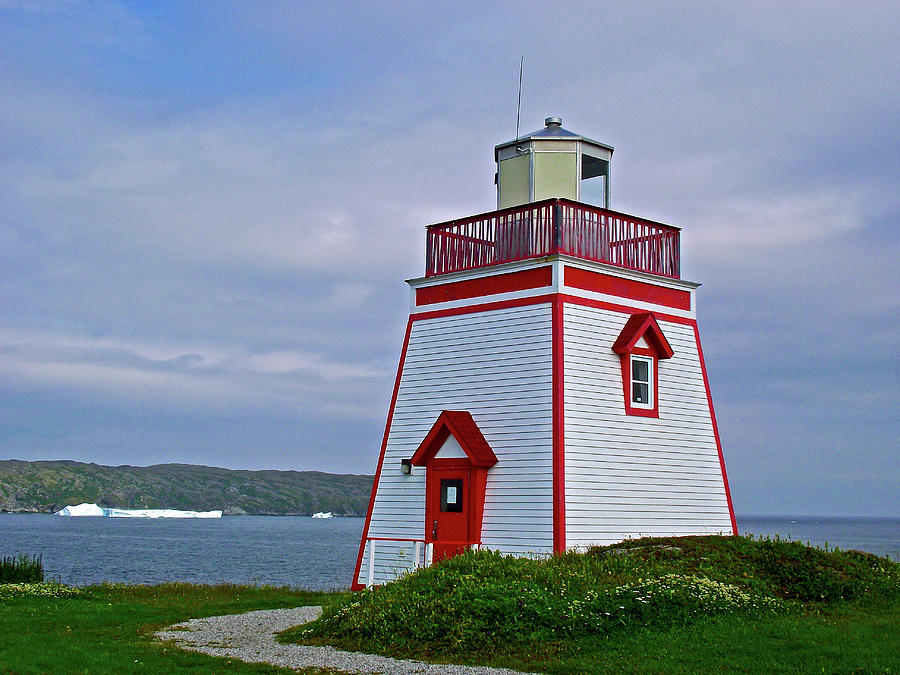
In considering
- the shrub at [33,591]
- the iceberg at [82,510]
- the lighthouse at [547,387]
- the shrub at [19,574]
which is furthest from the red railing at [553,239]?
the iceberg at [82,510]

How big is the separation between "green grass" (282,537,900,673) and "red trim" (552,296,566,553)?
155 cm

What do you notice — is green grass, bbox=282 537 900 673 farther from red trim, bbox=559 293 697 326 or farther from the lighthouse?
red trim, bbox=559 293 697 326

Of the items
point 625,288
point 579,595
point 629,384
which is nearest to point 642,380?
point 629,384

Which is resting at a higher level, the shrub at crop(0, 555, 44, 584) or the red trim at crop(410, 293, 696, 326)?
the red trim at crop(410, 293, 696, 326)

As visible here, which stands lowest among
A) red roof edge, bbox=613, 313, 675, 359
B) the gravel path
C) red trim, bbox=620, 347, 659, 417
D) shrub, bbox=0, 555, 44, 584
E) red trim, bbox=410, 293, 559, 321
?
the gravel path

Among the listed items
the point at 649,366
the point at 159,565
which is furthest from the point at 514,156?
the point at 159,565

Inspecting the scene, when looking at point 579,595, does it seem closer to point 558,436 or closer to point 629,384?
point 558,436

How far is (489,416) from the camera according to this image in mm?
18688

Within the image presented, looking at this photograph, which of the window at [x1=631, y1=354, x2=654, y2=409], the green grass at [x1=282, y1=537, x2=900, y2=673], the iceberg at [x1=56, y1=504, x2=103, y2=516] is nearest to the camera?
the green grass at [x1=282, y1=537, x2=900, y2=673]

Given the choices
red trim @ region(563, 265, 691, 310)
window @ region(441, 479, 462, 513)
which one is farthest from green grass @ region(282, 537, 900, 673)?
red trim @ region(563, 265, 691, 310)

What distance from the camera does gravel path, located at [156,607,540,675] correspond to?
36.3ft

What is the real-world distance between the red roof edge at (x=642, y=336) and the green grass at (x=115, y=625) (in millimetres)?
6957

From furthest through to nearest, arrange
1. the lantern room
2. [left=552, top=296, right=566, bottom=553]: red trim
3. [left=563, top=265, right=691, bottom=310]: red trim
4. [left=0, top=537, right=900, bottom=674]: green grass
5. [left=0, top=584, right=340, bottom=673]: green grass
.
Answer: the lantern room
[left=563, top=265, right=691, bottom=310]: red trim
[left=552, top=296, right=566, bottom=553]: red trim
[left=0, top=584, right=340, bottom=673]: green grass
[left=0, top=537, right=900, bottom=674]: green grass

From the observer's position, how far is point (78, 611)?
16.5 meters
